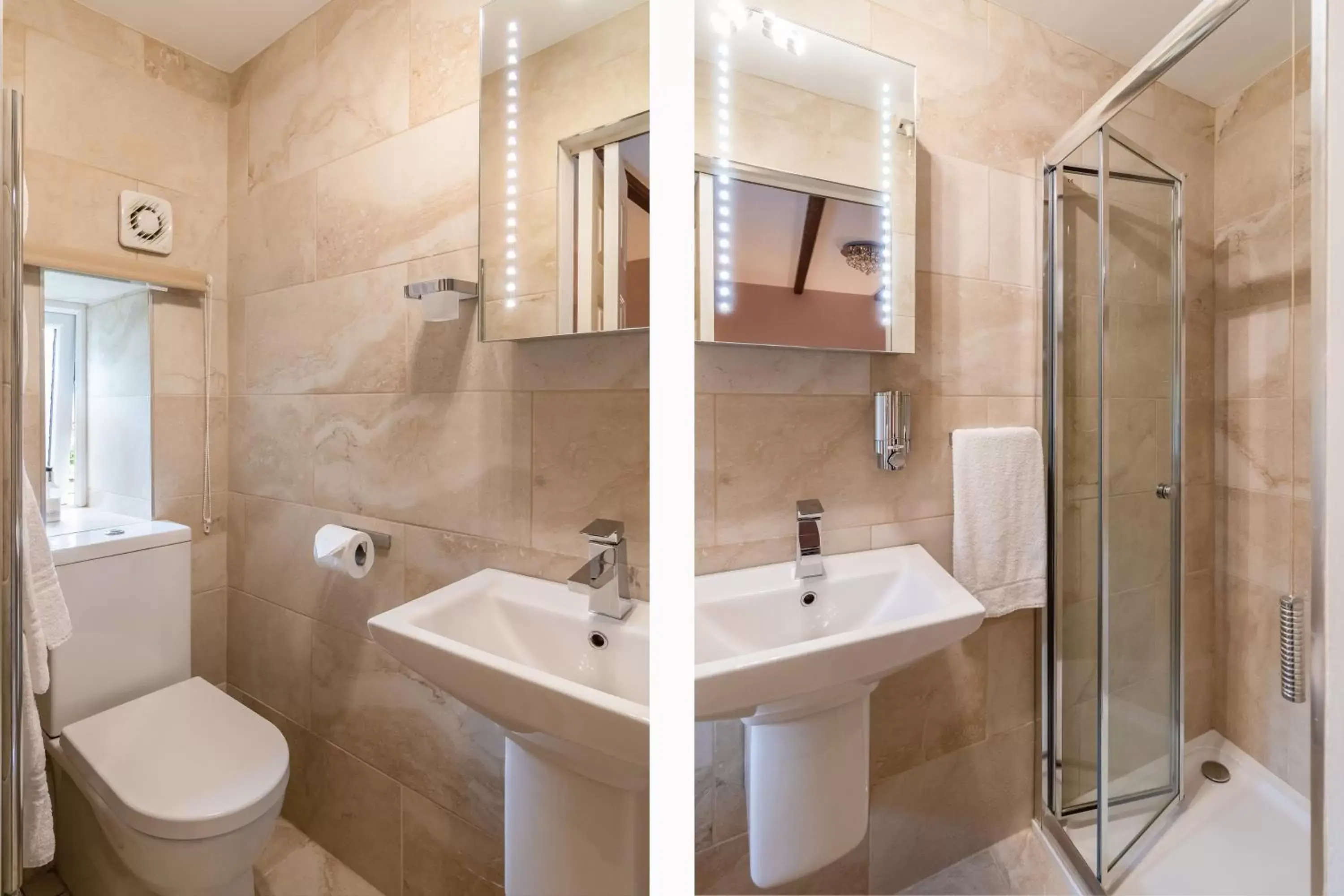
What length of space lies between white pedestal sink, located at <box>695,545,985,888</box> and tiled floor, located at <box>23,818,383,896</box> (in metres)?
0.30

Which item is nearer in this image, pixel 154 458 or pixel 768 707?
pixel 154 458

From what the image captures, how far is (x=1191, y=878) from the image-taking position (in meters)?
0.40

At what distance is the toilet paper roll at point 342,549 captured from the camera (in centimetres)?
37

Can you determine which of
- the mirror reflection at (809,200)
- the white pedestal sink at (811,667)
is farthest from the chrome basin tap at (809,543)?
the mirror reflection at (809,200)

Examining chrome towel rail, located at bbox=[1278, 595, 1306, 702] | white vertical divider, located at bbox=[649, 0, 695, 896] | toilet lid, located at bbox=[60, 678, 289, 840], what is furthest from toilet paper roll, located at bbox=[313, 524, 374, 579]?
chrome towel rail, located at bbox=[1278, 595, 1306, 702]

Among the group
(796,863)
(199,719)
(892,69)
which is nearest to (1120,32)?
(892,69)

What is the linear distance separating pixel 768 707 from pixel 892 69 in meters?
0.54

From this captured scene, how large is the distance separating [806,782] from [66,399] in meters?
0.59


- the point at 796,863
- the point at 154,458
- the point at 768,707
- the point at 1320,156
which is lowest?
the point at 796,863

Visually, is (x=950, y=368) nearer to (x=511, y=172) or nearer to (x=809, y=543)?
(x=809, y=543)

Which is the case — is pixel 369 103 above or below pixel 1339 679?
above

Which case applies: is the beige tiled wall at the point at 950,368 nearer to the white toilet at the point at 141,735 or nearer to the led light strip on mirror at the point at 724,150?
the led light strip on mirror at the point at 724,150

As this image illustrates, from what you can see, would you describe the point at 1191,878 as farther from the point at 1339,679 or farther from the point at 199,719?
the point at 199,719

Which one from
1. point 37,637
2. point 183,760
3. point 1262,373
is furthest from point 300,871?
point 1262,373
